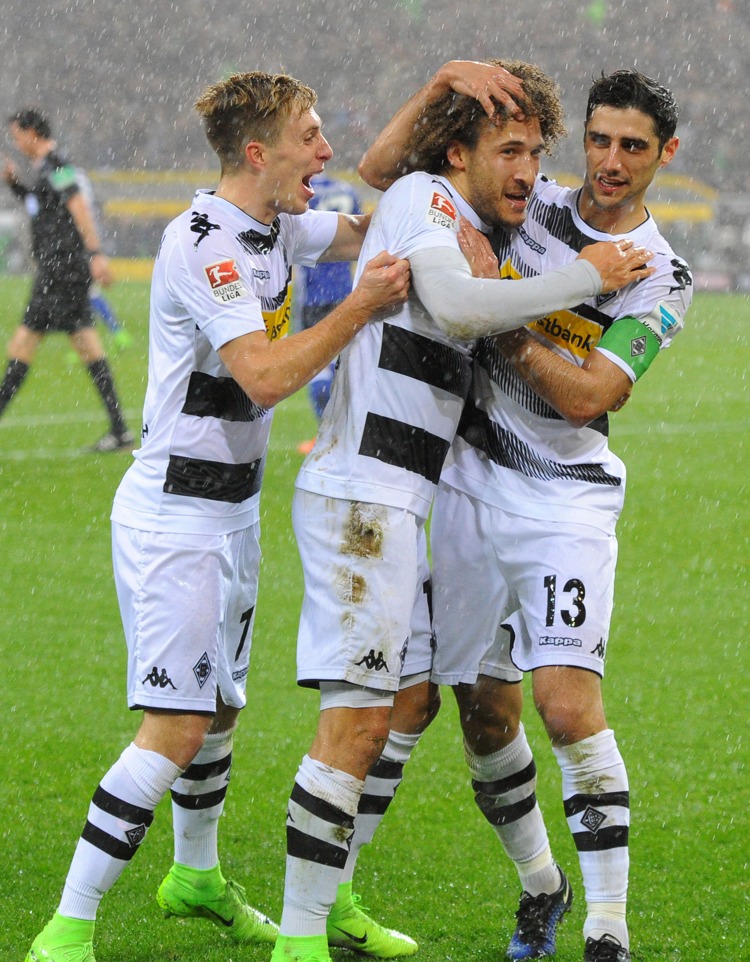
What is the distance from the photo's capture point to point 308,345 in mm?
2826

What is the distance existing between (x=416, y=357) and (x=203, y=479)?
0.56 m

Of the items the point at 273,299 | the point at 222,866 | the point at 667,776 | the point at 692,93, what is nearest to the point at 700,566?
the point at 667,776

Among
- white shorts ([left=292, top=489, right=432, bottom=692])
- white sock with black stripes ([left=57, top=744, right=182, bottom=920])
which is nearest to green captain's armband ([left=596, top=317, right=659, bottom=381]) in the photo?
white shorts ([left=292, top=489, right=432, bottom=692])

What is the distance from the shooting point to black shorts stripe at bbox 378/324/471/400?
9.64 feet

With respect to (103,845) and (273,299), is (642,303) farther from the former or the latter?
(103,845)

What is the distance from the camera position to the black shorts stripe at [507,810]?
326 cm

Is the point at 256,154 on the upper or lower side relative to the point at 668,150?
Answer: lower

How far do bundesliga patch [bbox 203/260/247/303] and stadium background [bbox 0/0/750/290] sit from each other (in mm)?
26368

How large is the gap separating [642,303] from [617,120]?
424 mm

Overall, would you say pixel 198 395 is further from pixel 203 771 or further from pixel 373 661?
pixel 203 771

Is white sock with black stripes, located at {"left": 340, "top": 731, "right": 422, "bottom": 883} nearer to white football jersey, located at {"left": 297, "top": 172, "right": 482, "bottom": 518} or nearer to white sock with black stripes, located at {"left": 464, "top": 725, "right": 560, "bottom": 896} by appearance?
white sock with black stripes, located at {"left": 464, "top": 725, "right": 560, "bottom": 896}

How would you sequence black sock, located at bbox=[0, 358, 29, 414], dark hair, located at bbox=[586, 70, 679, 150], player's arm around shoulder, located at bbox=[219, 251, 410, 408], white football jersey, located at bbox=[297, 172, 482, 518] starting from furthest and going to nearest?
black sock, located at bbox=[0, 358, 29, 414]
dark hair, located at bbox=[586, 70, 679, 150]
white football jersey, located at bbox=[297, 172, 482, 518]
player's arm around shoulder, located at bbox=[219, 251, 410, 408]

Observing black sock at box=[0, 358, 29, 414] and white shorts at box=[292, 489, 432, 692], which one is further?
black sock at box=[0, 358, 29, 414]

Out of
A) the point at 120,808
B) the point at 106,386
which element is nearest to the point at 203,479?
the point at 120,808
